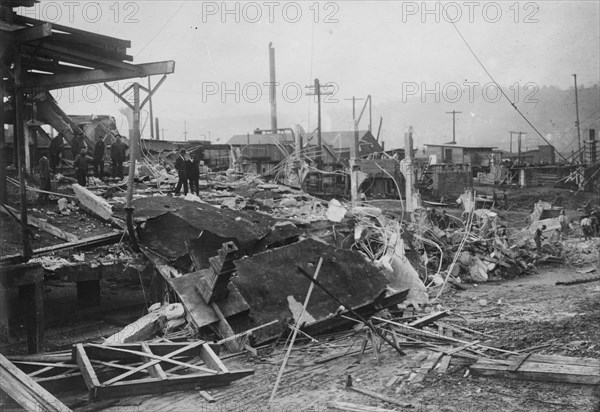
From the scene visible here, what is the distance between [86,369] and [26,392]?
76 centimetres

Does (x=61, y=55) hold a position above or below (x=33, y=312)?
above

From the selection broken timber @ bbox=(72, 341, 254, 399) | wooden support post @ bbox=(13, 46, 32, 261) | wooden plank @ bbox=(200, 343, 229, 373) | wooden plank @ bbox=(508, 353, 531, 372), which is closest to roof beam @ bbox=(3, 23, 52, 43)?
wooden support post @ bbox=(13, 46, 32, 261)

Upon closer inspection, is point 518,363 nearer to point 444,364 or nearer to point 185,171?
point 444,364

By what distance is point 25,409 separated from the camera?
4828mm

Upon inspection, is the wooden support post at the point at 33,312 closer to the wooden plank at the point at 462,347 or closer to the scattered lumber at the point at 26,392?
the scattered lumber at the point at 26,392

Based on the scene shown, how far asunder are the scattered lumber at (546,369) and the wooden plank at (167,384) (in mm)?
3064

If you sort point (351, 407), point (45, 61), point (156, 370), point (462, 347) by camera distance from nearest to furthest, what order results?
point (351, 407)
point (156, 370)
point (462, 347)
point (45, 61)

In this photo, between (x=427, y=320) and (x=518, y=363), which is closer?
(x=518, y=363)

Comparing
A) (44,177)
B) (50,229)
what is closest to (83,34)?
(50,229)

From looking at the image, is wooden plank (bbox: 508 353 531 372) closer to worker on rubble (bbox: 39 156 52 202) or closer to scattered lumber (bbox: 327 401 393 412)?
scattered lumber (bbox: 327 401 393 412)

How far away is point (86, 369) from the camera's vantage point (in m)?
5.76

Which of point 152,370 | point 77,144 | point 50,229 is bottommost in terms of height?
point 152,370

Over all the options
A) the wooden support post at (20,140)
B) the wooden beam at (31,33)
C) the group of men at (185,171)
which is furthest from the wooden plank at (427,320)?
the group of men at (185,171)

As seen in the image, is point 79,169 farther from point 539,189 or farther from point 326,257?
point 539,189
